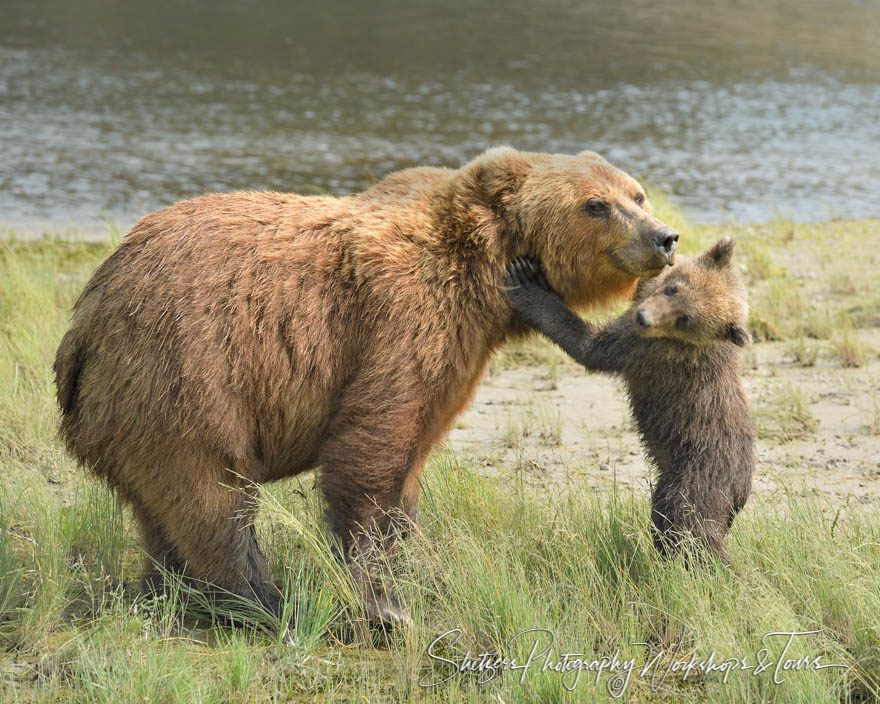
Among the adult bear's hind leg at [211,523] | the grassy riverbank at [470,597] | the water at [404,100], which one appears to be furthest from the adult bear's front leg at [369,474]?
the water at [404,100]

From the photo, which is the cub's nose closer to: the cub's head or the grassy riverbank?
the cub's head

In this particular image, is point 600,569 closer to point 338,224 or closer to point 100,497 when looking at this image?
point 338,224

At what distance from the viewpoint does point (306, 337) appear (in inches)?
174

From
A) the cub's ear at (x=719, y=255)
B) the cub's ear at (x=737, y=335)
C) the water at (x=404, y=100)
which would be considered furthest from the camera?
the water at (x=404, y=100)

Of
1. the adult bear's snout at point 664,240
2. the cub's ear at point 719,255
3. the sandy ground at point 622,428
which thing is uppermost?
the adult bear's snout at point 664,240

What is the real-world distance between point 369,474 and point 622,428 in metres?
2.94

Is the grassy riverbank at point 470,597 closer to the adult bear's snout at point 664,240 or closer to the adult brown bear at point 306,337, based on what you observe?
the adult brown bear at point 306,337

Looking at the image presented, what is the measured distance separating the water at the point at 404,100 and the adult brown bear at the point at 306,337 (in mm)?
8565

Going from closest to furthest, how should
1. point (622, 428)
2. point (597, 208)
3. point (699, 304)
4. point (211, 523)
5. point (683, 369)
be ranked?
point (211, 523) → point (597, 208) → point (699, 304) → point (683, 369) → point (622, 428)

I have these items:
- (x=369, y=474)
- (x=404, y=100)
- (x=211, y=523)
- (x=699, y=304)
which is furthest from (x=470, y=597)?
(x=404, y=100)

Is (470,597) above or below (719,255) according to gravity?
below

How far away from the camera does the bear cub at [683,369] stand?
465cm

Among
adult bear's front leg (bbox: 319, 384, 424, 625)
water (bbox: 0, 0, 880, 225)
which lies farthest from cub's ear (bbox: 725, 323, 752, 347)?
water (bbox: 0, 0, 880, 225)

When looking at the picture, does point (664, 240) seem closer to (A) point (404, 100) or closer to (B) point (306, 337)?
(B) point (306, 337)
